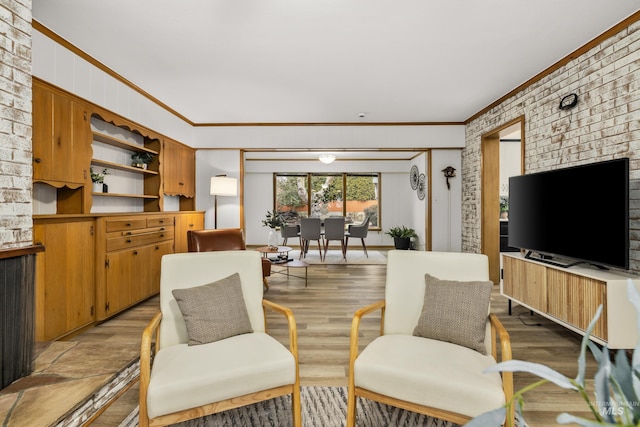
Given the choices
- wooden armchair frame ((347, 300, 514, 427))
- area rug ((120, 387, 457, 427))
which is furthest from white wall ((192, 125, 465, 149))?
area rug ((120, 387, 457, 427))

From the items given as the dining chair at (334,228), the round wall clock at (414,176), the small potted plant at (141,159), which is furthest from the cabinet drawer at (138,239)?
the round wall clock at (414,176)

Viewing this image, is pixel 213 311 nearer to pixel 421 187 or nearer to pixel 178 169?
pixel 178 169

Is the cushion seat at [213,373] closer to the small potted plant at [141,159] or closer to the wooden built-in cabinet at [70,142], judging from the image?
the wooden built-in cabinet at [70,142]

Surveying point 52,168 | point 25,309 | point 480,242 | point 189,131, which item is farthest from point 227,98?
point 480,242

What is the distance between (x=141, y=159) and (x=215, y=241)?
152 cm

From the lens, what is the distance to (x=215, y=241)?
3.96m

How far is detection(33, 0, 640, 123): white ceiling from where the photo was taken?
2412 mm

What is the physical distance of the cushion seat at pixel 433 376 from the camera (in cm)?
138

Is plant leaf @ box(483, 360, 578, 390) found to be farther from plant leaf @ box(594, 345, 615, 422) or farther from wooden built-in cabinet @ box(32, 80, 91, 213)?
wooden built-in cabinet @ box(32, 80, 91, 213)

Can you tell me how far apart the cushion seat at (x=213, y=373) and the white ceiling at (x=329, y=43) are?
226cm

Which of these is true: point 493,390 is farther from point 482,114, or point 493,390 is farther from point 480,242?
point 482,114

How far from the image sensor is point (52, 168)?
277 cm

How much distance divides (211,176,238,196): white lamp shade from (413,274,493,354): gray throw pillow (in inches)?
164

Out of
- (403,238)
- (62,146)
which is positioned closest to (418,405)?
(62,146)
